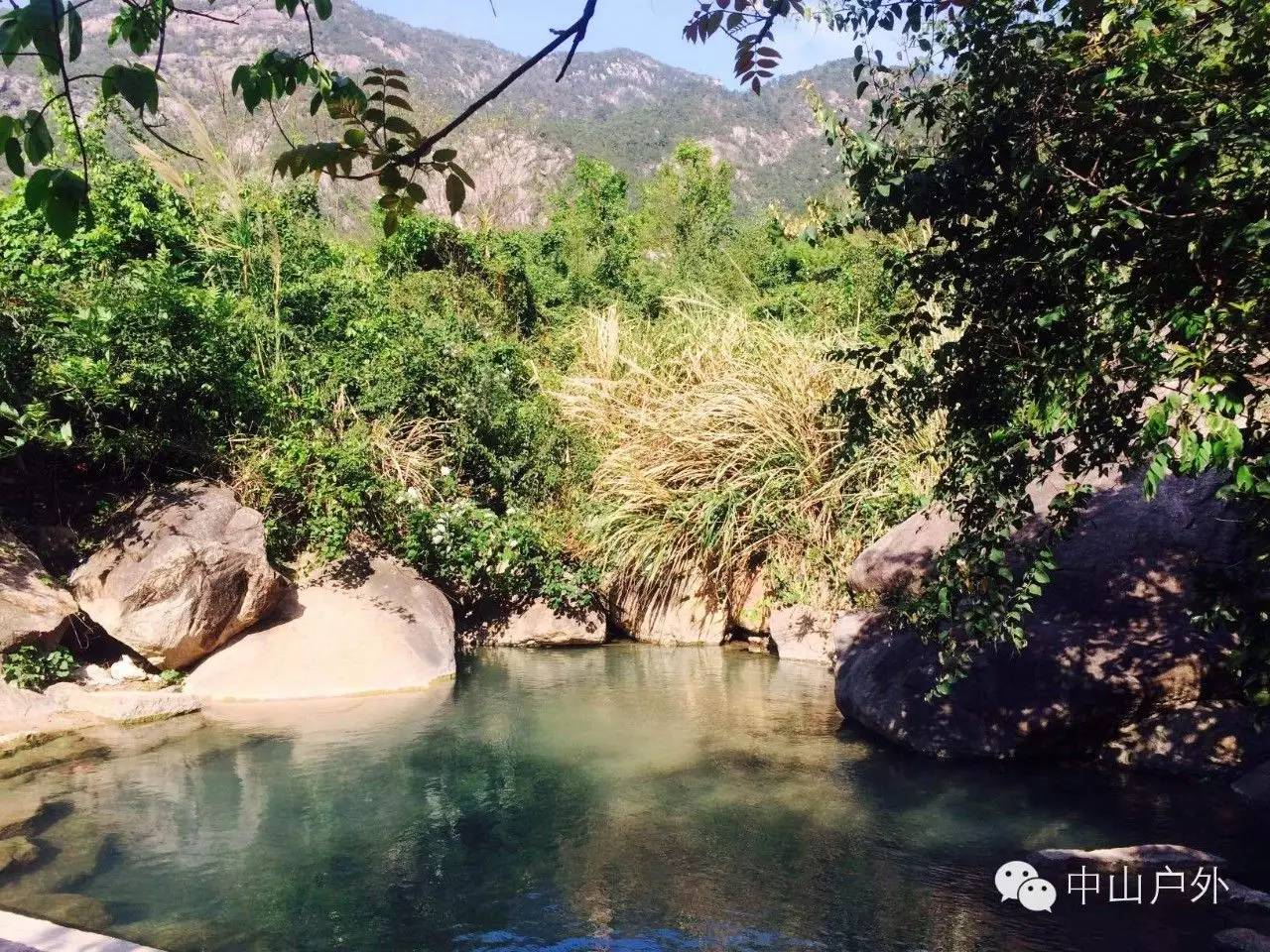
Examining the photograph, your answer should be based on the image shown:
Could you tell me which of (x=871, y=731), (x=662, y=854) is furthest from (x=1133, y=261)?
(x=871, y=731)

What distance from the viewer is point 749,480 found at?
9.69 meters

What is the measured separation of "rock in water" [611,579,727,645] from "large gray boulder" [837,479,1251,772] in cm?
336

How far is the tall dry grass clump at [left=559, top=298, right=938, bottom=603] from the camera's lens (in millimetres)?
9430

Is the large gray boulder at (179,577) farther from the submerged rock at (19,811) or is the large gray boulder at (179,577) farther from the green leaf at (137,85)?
the green leaf at (137,85)

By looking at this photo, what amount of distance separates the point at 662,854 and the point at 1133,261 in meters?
3.43

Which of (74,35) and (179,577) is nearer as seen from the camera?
(74,35)

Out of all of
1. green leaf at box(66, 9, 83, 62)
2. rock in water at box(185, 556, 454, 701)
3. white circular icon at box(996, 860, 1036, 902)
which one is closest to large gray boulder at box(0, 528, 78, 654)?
rock in water at box(185, 556, 454, 701)

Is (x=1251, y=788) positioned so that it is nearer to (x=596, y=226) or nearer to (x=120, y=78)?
(x=120, y=78)

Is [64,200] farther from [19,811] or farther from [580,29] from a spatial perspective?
[19,811]

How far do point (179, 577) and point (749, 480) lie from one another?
4870 mm

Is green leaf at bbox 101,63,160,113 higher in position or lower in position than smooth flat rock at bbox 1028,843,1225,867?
higher

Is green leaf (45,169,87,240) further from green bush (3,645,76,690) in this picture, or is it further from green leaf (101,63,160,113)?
green bush (3,645,76,690)

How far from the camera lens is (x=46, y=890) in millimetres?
4477

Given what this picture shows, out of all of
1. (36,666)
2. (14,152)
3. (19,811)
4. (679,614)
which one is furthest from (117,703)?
(14,152)
